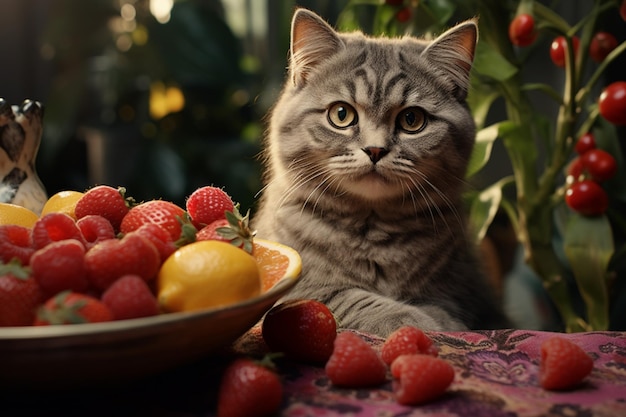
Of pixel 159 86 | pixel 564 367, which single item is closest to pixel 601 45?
pixel 564 367

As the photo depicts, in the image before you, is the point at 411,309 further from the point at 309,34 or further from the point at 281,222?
the point at 309,34

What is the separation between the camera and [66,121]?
2674mm

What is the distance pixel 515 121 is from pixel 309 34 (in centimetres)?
63

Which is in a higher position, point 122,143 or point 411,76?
point 411,76

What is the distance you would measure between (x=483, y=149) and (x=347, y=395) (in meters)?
0.94

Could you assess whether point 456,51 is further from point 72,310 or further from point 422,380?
point 72,310

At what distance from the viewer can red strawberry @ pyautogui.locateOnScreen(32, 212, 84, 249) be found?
2.71 ft

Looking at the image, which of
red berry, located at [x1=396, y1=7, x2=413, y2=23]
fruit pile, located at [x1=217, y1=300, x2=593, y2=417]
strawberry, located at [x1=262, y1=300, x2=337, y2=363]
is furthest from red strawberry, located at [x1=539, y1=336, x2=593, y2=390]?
red berry, located at [x1=396, y1=7, x2=413, y2=23]

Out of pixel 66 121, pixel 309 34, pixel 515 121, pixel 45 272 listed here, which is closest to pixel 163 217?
pixel 45 272

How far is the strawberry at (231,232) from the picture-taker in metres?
0.91

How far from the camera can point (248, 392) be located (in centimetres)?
71

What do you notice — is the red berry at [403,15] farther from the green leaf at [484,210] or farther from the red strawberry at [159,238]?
the red strawberry at [159,238]

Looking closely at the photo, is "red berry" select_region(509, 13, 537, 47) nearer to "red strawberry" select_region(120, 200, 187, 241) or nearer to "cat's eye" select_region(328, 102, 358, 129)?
"cat's eye" select_region(328, 102, 358, 129)

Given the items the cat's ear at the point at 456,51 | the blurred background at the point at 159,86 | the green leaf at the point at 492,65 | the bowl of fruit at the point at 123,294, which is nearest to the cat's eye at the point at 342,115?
the cat's ear at the point at 456,51
